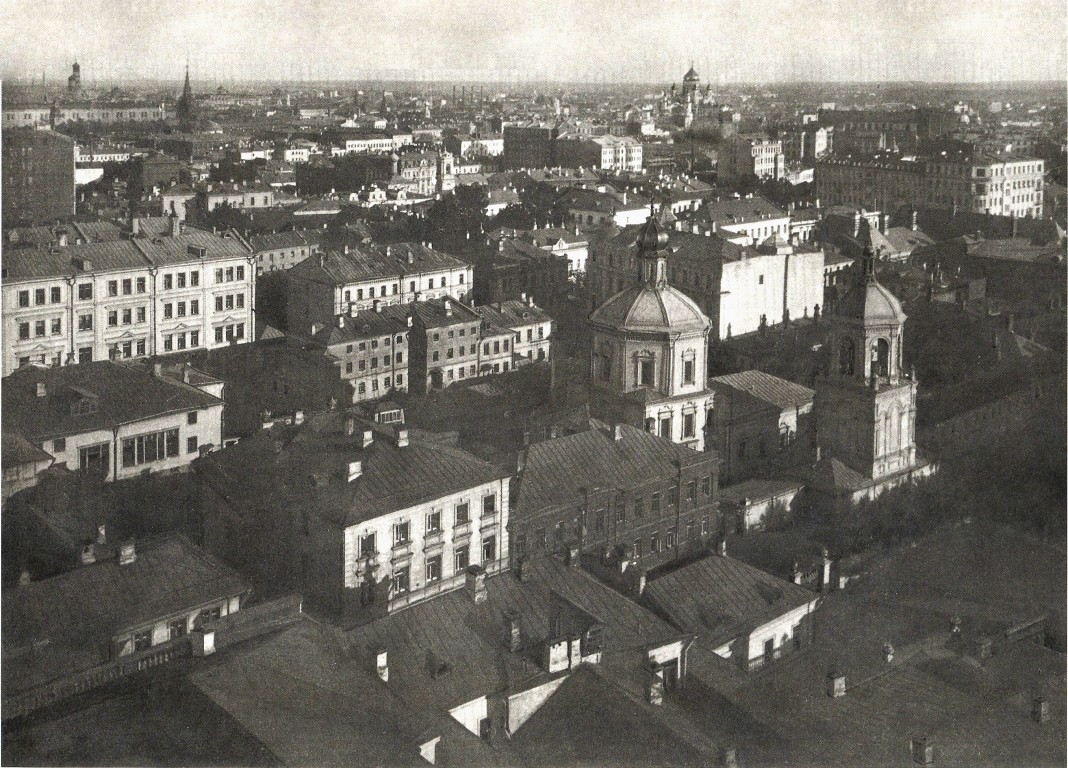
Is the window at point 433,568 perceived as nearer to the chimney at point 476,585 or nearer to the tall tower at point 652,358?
the chimney at point 476,585

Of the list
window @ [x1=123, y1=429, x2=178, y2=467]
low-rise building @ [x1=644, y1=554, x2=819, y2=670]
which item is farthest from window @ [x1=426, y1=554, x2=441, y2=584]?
window @ [x1=123, y1=429, x2=178, y2=467]

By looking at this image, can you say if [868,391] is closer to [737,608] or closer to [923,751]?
[737,608]

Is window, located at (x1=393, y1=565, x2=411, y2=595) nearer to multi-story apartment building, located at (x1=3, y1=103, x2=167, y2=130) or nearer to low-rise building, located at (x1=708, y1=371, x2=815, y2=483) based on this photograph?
multi-story apartment building, located at (x1=3, y1=103, x2=167, y2=130)

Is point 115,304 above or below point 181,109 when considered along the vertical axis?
below

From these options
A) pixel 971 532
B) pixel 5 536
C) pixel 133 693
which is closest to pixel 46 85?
pixel 5 536

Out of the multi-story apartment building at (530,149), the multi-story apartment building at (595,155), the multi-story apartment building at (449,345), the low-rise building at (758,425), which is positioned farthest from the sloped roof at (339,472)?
the multi-story apartment building at (595,155)

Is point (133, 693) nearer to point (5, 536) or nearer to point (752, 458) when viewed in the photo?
point (5, 536)

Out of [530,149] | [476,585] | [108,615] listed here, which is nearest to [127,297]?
[108,615]
